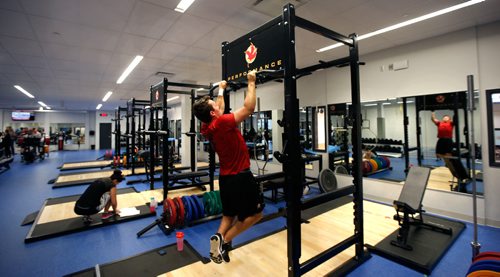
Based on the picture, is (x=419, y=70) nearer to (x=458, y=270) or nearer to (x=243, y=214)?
(x=458, y=270)

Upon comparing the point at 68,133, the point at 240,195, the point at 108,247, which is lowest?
the point at 108,247

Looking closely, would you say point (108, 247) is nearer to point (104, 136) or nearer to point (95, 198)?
point (95, 198)

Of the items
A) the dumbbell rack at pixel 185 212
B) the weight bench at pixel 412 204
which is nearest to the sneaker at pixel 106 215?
the dumbbell rack at pixel 185 212

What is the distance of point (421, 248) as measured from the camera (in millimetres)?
2865

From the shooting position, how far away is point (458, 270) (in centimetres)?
248

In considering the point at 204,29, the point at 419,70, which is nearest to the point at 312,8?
the point at 204,29

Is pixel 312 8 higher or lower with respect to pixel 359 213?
higher

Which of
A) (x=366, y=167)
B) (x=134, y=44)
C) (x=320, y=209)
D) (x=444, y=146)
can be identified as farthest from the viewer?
(x=366, y=167)

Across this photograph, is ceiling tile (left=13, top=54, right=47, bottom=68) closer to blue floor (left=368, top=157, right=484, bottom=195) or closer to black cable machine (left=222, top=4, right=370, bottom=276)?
black cable machine (left=222, top=4, right=370, bottom=276)

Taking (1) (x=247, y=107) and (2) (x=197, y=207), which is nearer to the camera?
(1) (x=247, y=107)

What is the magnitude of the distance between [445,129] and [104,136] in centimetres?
1955

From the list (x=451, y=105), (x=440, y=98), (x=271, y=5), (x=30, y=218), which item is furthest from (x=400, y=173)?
(x=30, y=218)

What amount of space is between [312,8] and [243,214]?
9.36ft

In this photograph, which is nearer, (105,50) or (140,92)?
(105,50)
